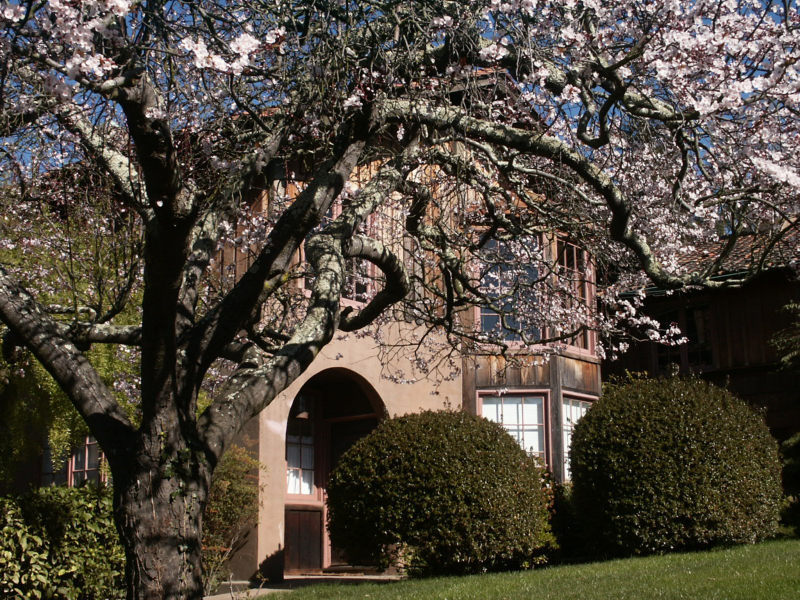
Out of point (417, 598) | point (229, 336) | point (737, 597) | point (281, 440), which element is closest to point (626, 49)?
point (229, 336)

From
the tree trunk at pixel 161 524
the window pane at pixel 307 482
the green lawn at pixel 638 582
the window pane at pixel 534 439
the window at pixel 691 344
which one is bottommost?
the green lawn at pixel 638 582

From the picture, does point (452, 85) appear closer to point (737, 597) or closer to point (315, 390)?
point (737, 597)

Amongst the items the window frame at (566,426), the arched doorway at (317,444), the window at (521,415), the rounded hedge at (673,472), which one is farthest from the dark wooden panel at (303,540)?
the rounded hedge at (673,472)

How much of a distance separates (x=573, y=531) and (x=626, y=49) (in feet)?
27.3

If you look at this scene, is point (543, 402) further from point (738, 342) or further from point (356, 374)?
point (738, 342)

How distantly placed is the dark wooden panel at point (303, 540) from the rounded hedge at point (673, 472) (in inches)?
192

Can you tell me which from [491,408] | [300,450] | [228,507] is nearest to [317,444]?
[300,450]

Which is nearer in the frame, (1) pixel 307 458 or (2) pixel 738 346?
(1) pixel 307 458

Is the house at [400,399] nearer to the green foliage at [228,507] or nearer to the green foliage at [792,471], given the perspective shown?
the green foliage at [228,507]

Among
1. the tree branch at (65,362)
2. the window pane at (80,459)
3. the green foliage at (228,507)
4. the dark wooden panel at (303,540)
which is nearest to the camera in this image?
the tree branch at (65,362)

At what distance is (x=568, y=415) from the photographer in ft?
52.5

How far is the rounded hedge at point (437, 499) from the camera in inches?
428

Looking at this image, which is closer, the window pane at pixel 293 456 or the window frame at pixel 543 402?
the window pane at pixel 293 456

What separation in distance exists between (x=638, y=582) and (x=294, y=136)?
18.3 ft
